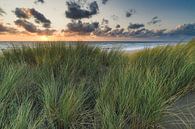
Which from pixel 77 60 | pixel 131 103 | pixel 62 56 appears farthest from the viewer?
pixel 62 56

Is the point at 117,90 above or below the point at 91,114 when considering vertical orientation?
above

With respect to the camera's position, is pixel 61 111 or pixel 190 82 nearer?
pixel 61 111

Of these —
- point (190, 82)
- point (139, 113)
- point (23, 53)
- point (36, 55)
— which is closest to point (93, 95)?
point (139, 113)

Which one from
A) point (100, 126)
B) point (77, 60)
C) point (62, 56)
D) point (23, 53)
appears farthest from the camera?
point (23, 53)

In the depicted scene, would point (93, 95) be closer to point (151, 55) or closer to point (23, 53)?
point (151, 55)

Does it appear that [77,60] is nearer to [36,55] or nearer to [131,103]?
[36,55]

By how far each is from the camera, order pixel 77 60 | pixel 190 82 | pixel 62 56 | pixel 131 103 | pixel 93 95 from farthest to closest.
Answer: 1. pixel 62 56
2. pixel 77 60
3. pixel 190 82
4. pixel 93 95
5. pixel 131 103

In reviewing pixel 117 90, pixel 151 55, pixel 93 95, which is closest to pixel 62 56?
pixel 151 55

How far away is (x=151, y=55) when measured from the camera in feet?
18.0

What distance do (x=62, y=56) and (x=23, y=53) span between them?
3.04 ft

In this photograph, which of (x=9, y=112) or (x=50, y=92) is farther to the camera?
(x=50, y=92)

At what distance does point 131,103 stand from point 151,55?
8.70ft

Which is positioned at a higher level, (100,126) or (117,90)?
(117,90)

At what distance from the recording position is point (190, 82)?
429 centimetres
